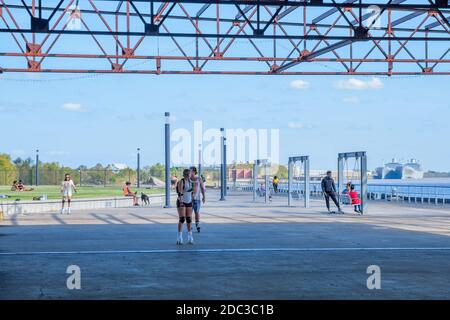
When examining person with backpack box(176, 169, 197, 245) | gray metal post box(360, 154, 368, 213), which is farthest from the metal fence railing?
person with backpack box(176, 169, 197, 245)

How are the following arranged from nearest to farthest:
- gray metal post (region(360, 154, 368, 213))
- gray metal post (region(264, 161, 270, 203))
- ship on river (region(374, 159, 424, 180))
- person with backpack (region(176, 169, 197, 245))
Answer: person with backpack (region(176, 169, 197, 245)), gray metal post (region(360, 154, 368, 213)), gray metal post (region(264, 161, 270, 203)), ship on river (region(374, 159, 424, 180))

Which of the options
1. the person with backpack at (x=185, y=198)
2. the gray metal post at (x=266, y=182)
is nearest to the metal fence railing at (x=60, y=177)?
the gray metal post at (x=266, y=182)

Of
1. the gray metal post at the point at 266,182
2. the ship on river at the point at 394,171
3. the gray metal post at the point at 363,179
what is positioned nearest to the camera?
the gray metal post at the point at 363,179

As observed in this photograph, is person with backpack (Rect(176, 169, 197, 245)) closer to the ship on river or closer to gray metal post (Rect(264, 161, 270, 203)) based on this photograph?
gray metal post (Rect(264, 161, 270, 203))

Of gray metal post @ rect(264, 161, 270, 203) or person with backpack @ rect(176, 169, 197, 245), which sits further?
gray metal post @ rect(264, 161, 270, 203)

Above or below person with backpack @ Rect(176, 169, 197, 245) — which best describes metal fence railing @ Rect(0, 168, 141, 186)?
above

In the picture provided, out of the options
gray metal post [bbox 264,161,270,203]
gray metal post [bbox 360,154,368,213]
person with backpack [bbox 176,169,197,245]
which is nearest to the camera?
person with backpack [bbox 176,169,197,245]

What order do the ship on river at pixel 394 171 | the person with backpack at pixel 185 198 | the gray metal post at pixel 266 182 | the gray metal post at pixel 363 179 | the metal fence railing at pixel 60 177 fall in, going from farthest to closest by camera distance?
1. the ship on river at pixel 394 171
2. the metal fence railing at pixel 60 177
3. the gray metal post at pixel 266 182
4. the gray metal post at pixel 363 179
5. the person with backpack at pixel 185 198

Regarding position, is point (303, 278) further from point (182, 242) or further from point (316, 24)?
point (316, 24)

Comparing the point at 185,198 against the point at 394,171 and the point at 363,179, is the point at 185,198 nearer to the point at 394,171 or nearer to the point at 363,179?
the point at 363,179

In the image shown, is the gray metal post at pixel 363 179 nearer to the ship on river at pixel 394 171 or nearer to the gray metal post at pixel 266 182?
the gray metal post at pixel 266 182

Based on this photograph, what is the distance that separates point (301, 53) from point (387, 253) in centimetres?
1578
